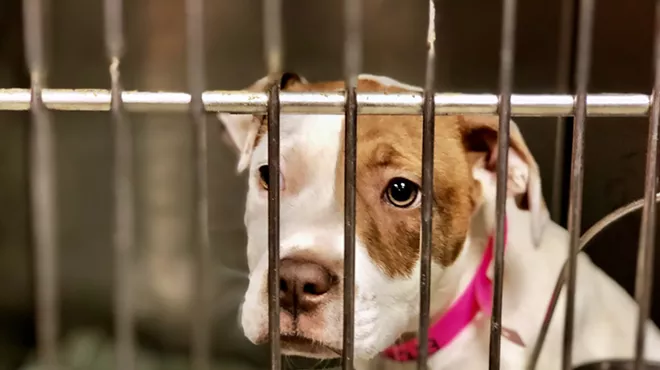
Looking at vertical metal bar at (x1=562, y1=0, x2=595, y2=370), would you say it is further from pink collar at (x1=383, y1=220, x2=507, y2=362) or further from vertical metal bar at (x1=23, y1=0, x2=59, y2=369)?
vertical metal bar at (x1=23, y1=0, x2=59, y2=369)

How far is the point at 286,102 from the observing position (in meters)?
0.66

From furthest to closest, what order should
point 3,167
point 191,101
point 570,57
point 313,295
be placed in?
point 570,57, point 3,167, point 313,295, point 191,101

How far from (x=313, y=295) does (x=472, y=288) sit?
0.81ft

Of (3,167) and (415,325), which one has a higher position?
(3,167)

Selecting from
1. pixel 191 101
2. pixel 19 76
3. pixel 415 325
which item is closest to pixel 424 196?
pixel 191 101

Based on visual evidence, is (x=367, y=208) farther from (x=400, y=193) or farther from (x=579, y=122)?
(x=579, y=122)

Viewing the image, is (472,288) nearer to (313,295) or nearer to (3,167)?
(313,295)

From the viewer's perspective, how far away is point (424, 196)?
2.16ft

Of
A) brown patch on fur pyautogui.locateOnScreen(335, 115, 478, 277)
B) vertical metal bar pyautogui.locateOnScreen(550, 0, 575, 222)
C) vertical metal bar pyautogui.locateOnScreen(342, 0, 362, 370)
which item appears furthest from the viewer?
vertical metal bar pyautogui.locateOnScreen(550, 0, 575, 222)

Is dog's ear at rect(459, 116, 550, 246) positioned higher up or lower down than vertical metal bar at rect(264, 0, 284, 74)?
lower down

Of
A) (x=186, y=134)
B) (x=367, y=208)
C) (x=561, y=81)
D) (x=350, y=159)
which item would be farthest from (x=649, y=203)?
(x=186, y=134)

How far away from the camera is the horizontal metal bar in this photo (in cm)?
65

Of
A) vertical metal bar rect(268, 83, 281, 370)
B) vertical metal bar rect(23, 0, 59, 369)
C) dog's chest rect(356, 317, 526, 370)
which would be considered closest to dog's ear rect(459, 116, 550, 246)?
dog's chest rect(356, 317, 526, 370)

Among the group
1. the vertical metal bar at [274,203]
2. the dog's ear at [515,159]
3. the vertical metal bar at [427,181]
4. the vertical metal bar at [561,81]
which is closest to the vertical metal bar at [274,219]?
the vertical metal bar at [274,203]
